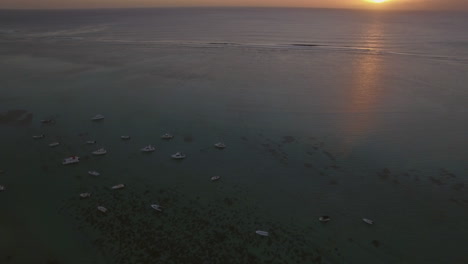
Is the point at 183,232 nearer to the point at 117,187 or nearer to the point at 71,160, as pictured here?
the point at 117,187

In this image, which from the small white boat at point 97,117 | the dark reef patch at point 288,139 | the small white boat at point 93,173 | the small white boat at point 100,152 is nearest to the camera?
the small white boat at point 93,173

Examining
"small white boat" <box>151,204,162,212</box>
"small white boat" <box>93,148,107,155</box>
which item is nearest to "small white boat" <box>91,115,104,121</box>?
"small white boat" <box>93,148,107,155</box>

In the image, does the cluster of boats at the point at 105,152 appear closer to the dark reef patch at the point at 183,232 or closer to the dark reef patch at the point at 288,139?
the dark reef patch at the point at 183,232

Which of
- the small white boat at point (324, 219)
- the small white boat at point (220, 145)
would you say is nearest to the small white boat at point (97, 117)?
the small white boat at point (220, 145)

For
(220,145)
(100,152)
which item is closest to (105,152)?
(100,152)

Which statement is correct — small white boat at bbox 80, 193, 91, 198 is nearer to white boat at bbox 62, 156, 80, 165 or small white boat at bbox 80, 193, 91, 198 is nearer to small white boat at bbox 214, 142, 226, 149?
white boat at bbox 62, 156, 80, 165

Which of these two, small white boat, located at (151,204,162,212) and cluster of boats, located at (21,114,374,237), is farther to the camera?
small white boat, located at (151,204,162,212)

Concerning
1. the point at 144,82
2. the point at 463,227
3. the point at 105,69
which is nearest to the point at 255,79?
the point at 144,82

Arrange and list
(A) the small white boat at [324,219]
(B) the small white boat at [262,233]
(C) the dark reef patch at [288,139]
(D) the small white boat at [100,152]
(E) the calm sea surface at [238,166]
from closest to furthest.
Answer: (E) the calm sea surface at [238,166]
(B) the small white boat at [262,233]
(A) the small white boat at [324,219]
(D) the small white boat at [100,152]
(C) the dark reef patch at [288,139]

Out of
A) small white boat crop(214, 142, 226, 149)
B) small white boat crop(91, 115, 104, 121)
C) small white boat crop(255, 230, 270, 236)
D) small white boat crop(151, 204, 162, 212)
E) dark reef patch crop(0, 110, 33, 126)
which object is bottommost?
small white boat crop(255, 230, 270, 236)
